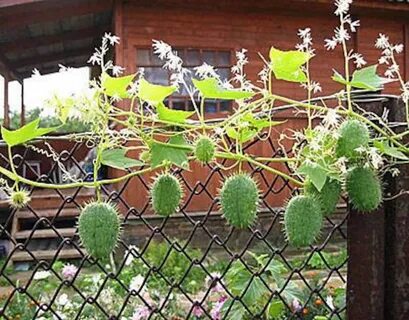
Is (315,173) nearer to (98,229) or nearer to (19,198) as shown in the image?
(98,229)

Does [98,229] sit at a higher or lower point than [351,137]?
lower

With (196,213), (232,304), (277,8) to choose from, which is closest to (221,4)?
(277,8)

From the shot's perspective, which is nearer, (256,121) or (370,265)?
(256,121)

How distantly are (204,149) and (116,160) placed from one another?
141 millimetres

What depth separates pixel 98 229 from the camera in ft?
2.80

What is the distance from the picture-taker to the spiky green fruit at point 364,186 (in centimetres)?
96

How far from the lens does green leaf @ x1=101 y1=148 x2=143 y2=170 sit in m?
0.91

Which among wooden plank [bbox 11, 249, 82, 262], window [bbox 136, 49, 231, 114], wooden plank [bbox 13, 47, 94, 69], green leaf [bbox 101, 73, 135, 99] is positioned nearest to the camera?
green leaf [bbox 101, 73, 135, 99]

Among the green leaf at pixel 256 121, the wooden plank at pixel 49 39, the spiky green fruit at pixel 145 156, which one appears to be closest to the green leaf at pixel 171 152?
the spiky green fruit at pixel 145 156

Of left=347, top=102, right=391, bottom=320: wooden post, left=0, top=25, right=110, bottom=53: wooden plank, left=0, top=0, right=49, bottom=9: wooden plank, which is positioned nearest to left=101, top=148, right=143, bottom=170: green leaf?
left=347, top=102, right=391, bottom=320: wooden post

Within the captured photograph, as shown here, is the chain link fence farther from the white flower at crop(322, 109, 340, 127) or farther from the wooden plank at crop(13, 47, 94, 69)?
the wooden plank at crop(13, 47, 94, 69)

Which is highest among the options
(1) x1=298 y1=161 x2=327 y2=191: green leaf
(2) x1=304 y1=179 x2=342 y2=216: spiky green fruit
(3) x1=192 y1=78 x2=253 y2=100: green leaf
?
(3) x1=192 y1=78 x2=253 y2=100: green leaf

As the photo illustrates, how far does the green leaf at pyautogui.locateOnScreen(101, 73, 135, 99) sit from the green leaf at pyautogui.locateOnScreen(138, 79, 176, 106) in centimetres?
2

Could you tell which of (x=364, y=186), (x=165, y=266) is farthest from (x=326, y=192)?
(x=165, y=266)
